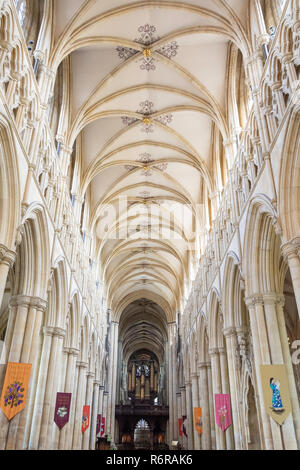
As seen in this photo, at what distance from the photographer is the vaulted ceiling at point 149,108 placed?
12289 millimetres

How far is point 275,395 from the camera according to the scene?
320 inches

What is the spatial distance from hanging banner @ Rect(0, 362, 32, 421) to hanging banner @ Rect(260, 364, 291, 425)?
511cm

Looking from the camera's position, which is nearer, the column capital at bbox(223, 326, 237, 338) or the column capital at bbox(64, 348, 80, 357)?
the column capital at bbox(223, 326, 237, 338)

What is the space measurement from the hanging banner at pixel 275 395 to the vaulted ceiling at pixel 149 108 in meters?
8.80

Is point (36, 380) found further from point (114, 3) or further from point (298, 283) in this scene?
point (114, 3)

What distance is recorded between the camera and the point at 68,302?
14.1m

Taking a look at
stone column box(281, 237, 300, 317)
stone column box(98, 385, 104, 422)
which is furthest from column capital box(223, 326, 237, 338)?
stone column box(98, 385, 104, 422)

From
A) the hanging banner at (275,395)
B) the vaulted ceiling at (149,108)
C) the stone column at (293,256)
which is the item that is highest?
the vaulted ceiling at (149,108)

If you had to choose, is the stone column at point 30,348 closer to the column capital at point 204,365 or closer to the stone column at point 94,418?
the column capital at point 204,365

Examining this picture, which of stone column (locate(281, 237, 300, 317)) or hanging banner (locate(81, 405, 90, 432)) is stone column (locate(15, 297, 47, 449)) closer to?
hanging banner (locate(81, 405, 90, 432))

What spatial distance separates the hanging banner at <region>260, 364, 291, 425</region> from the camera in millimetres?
8117

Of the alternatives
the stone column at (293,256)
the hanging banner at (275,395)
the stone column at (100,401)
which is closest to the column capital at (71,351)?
the hanging banner at (275,395)

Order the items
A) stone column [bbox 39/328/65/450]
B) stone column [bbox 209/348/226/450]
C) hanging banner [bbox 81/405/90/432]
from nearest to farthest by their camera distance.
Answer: stone column [bbox 39/328/65/450] < stone column [bbox 209/348/226/450] < hanging banner [bbox 81/405/90/432]
